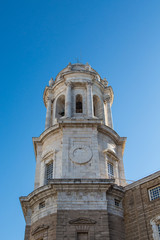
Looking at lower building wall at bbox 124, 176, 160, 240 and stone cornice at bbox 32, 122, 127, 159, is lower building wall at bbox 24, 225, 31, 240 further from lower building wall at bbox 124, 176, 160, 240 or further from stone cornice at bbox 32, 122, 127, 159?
stone cornice at bbox 32, 122, 127, 159

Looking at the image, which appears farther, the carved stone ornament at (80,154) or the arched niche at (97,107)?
the arched niche at (97,107)

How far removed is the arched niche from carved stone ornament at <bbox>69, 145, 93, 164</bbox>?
7389mm

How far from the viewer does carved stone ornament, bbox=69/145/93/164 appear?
30750 millimetres

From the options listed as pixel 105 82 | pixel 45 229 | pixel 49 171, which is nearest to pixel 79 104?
pixel 105 82

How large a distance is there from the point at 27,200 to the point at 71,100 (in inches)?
500

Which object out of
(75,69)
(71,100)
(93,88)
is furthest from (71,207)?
(75,69)

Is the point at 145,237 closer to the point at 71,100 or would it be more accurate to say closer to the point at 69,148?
the point at 69,148

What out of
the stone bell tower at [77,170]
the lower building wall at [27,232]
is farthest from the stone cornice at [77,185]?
the lower building wall at [27,232]

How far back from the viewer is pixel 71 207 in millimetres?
27188

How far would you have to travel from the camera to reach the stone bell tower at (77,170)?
26609 mm

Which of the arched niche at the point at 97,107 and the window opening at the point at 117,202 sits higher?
the arched niche at the point at 97,107

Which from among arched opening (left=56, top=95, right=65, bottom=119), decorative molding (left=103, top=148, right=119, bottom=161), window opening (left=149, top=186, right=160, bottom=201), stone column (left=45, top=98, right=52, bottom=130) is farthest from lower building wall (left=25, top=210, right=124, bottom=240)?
arched opening (left=56, top=95, right=65, bottom=119)

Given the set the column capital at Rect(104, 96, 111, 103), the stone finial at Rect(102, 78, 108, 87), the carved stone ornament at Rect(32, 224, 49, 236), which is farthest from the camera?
the stone finial at Rect(102, 78, 108, 87)

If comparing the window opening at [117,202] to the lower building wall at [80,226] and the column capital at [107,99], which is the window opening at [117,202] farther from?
the column capital at [107,99]
